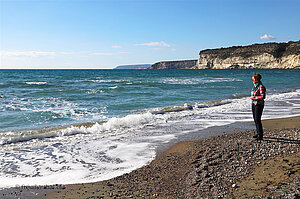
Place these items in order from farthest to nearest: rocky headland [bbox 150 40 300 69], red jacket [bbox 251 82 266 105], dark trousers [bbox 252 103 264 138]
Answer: rocky headland [bbox 150 40 300 69]
dark trousers [bbox 252 103 264 138]
red jacket [bbox 251 82 266 105]

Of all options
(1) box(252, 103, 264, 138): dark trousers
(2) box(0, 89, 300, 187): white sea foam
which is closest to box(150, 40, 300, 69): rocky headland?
(2) box(0, 89, 300, 187): white sea foam

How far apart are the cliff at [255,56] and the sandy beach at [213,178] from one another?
93327mm

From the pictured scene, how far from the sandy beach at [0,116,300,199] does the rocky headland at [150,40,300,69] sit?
93.3 m

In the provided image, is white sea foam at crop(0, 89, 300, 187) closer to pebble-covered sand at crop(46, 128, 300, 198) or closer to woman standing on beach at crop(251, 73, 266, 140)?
pebble-covered sand at crop(46, 128, 300, 198)

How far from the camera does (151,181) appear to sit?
4.95 meters

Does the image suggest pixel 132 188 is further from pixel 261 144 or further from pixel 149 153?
pixel 261 144

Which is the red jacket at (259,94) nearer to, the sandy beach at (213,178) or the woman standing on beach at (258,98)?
the woman standing on beach at (258,98)

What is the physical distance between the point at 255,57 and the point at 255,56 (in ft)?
1.70

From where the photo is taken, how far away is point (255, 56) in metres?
106

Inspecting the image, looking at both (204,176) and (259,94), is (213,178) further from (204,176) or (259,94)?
(259,94)

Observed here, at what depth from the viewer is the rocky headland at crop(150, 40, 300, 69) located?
90.7 metres

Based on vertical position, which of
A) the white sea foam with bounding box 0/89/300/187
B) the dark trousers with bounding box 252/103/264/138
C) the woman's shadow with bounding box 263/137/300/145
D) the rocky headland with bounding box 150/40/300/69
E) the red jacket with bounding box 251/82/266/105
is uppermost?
the rocky headland with bounding box 150/40/300/69

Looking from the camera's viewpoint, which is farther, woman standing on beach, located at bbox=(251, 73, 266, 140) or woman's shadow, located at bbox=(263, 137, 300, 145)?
woman standing on beach, located at bbox=(251, 73, 266, 140)

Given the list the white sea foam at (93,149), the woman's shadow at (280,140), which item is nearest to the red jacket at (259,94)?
the woman's shadow at (280,140)
